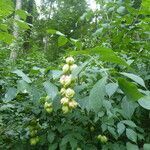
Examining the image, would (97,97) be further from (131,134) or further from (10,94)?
(131,134)

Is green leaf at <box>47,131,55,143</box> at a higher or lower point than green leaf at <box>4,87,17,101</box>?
lower

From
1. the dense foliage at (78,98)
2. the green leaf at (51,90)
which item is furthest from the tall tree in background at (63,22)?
the green leaf at (51,90)

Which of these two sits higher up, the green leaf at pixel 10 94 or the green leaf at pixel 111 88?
the green leaf at pixel 111 88

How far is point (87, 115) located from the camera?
238 centimetres

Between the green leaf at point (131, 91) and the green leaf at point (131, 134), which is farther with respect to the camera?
the green leaf at point (131, 134)

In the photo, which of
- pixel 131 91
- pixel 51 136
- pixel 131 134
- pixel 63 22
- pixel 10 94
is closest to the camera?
pixel 131 91

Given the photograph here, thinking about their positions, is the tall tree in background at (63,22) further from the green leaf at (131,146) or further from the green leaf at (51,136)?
the green leaf at (131,146)

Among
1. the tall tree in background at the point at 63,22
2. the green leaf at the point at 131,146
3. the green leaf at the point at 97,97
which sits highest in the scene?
the tall tree in background at the point at 63,22

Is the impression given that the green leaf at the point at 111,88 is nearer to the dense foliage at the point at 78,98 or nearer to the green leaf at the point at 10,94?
the dense foliage at the point at 78,98

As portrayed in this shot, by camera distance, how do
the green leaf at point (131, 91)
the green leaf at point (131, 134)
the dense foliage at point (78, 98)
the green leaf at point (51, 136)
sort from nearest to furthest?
the green leaf at point (131, 91)
the dense foliage at point (78, 98)
the green leaf at point (131, 134)
the green leaf at point (51, 136)

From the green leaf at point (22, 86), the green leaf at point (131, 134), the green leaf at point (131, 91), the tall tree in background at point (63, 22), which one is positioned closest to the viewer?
the green leaf at point (131, 91)

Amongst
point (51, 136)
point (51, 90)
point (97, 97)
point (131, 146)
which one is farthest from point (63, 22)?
point (97, 97)

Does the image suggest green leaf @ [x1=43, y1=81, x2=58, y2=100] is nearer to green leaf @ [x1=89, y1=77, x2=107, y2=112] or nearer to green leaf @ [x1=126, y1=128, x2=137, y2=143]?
green leaf @ [x1=89, y1=77, x2=107, y2=112]

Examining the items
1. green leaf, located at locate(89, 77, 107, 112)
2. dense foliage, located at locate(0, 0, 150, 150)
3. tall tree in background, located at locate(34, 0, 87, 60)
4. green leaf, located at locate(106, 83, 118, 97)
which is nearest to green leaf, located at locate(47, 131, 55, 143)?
dense foliage, located at locate(0, 0, 150, 150)
